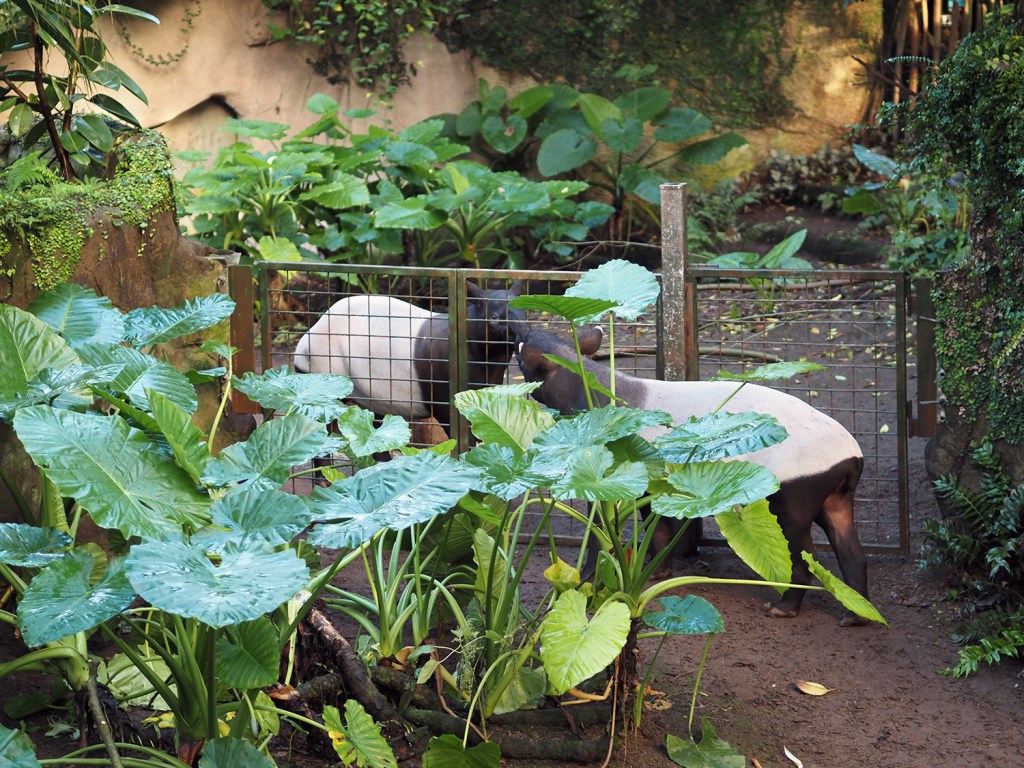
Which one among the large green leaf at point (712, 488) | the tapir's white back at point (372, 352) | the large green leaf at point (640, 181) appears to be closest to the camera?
the large green leaf at point (712, 488)

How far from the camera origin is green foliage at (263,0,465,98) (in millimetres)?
12156

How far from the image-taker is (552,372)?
17.9 feet

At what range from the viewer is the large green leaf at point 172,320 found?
405 cm

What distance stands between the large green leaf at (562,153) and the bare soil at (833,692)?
282 inches

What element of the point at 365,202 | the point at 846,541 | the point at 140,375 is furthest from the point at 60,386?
the point at 365,202

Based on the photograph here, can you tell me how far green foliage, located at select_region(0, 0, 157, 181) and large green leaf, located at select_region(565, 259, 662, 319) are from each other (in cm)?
238

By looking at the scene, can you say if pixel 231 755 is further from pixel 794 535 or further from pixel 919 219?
pixel 919 219

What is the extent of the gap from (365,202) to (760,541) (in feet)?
23.3

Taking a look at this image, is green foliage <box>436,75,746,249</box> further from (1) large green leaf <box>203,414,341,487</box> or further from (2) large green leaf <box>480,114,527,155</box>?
(1) large green leaf <box>203,414,341,487</box>

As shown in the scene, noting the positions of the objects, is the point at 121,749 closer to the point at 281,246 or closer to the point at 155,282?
the point at 155,282

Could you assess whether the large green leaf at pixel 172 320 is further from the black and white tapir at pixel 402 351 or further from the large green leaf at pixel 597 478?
the black and white tapir at pixel 402 351

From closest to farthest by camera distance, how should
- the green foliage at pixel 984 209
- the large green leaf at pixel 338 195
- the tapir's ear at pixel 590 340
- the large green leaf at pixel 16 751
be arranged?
the large green leaf at pixel 16 751, the green foliage at pixel 984 209, the tapir's ear at pixel 590 340, the large green leaf at pixel 338 195

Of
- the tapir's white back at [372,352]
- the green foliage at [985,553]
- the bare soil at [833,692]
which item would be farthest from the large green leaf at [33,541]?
the green foliage at [985,553]

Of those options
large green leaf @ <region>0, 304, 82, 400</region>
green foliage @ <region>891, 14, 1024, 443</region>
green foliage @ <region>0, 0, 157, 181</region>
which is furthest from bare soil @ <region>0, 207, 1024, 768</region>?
green foliage @ <region>0, 0, 157, 181</region>
